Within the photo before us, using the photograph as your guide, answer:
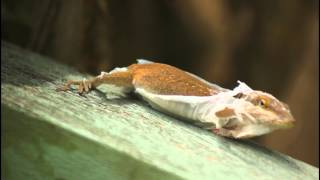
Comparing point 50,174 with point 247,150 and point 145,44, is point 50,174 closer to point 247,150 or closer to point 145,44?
point 247,150

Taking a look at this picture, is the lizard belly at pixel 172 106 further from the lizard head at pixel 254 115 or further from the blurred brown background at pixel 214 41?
the blurred brown background at pixel 214 41

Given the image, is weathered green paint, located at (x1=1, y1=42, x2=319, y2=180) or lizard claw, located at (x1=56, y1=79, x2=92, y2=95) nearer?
weathered green paint, located at (x1=1, y1=42, x2=319, y2=180)

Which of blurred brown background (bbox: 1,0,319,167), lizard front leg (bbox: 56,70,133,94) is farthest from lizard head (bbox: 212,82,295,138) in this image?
blurred brown background (bbox: 1,0,319,167)

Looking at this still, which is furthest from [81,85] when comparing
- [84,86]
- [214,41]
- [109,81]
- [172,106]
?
[214,41]

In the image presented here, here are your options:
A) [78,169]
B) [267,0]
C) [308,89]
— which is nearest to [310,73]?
[308,89]

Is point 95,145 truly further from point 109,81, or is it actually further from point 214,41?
point 214,41

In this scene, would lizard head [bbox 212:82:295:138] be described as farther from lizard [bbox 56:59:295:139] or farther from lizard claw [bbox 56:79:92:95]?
lizard claw [bbox 56:79:92:95]
